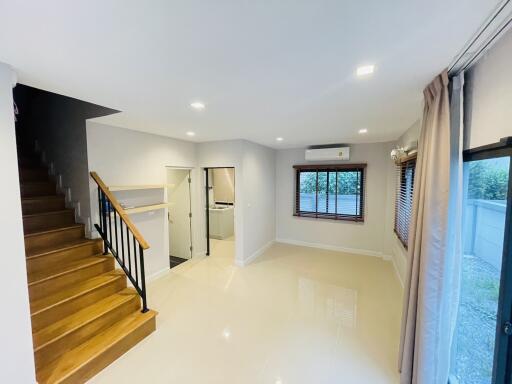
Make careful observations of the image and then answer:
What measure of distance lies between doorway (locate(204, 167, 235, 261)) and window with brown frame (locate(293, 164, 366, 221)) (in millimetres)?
1860

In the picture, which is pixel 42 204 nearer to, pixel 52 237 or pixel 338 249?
pixel 52 237

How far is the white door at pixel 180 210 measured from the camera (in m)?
4.58

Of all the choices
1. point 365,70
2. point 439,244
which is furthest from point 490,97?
point 439,244

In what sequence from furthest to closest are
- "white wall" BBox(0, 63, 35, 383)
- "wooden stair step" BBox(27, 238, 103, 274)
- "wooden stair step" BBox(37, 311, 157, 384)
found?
"wooden stair step" BBox(27, 238, 103, 274) → "wooden stair step" BBox(37, 311, 157, 384) → "white wall" BBox(0, 63, 35, 383)

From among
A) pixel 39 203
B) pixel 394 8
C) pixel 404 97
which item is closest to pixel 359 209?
pixel 404 97

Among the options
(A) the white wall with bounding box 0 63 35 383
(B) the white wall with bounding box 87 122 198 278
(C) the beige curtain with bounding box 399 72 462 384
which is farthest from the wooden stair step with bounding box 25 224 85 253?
(C) the beige curtain with bounding box 399 72 462 384

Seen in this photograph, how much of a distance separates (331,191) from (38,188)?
5.26 metres

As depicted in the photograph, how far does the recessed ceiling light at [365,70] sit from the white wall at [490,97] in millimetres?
586

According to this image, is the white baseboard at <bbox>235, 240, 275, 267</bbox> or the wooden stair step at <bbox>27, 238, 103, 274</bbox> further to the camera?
the white baseboard at <bbox>235, 240, 275, 267</bbox>

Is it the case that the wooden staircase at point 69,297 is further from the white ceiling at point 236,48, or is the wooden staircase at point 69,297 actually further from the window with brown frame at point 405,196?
the window with brown frame at point 405,196

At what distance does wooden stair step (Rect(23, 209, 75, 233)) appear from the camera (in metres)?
2.60

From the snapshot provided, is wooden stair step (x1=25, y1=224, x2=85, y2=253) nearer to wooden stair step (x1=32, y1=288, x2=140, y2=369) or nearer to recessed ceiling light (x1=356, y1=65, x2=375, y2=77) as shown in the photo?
wooden stair step (x1=32, y1=288, x2=140, y2=369)

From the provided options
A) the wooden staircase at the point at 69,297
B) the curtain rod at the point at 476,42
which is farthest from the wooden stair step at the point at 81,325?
the curtain rod at the point at 476,42

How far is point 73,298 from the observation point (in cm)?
225
